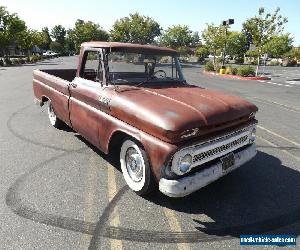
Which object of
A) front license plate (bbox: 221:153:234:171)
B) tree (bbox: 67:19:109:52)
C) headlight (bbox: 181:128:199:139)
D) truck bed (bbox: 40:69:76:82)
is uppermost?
tree (bbox: 67:19:109:52)

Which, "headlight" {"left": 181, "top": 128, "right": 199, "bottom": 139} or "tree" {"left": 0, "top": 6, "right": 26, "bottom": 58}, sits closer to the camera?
"headlight" {"left": 181, "top": 128, "right": 199, "bottom": 139}

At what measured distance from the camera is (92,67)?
5328 mm

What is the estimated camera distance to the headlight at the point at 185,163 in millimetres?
3555

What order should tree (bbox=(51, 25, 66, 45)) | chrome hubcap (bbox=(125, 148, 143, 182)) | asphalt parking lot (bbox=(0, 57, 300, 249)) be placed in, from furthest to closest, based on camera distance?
tree (bbox=(51, 25, 66, 45)), chrome hubcap (bbox=(125, 148, 143, 182)), asphalt parking lot (bbox=(0, 57, 300, 249))

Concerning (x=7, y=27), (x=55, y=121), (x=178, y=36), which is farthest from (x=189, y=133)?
(x=178, y=36)

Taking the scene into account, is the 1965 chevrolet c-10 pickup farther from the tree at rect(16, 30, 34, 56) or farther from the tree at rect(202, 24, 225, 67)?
the tree at rect(16, 30, 34, 56)

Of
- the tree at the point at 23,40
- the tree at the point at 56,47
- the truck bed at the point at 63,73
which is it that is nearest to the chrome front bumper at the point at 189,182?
the truck bed at the point at 63,73

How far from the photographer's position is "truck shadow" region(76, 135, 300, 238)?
145 inches

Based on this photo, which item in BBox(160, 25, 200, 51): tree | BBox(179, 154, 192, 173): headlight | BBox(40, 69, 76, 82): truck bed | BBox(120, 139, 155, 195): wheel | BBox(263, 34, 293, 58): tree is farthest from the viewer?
BBox(160, 25, 200, 51): tree

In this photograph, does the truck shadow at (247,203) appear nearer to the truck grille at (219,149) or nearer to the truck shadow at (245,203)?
the truck shadow at (245,203)

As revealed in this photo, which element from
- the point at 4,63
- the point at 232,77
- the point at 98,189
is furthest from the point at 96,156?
the point at 4,63

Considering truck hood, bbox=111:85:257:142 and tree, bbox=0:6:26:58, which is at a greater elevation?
tree, bbox=0:6:26:58

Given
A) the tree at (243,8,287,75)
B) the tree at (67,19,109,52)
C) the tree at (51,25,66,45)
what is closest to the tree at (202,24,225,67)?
the tree at (243,8,287,75)

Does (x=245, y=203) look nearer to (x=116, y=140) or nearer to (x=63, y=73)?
(x=116, y=140)
